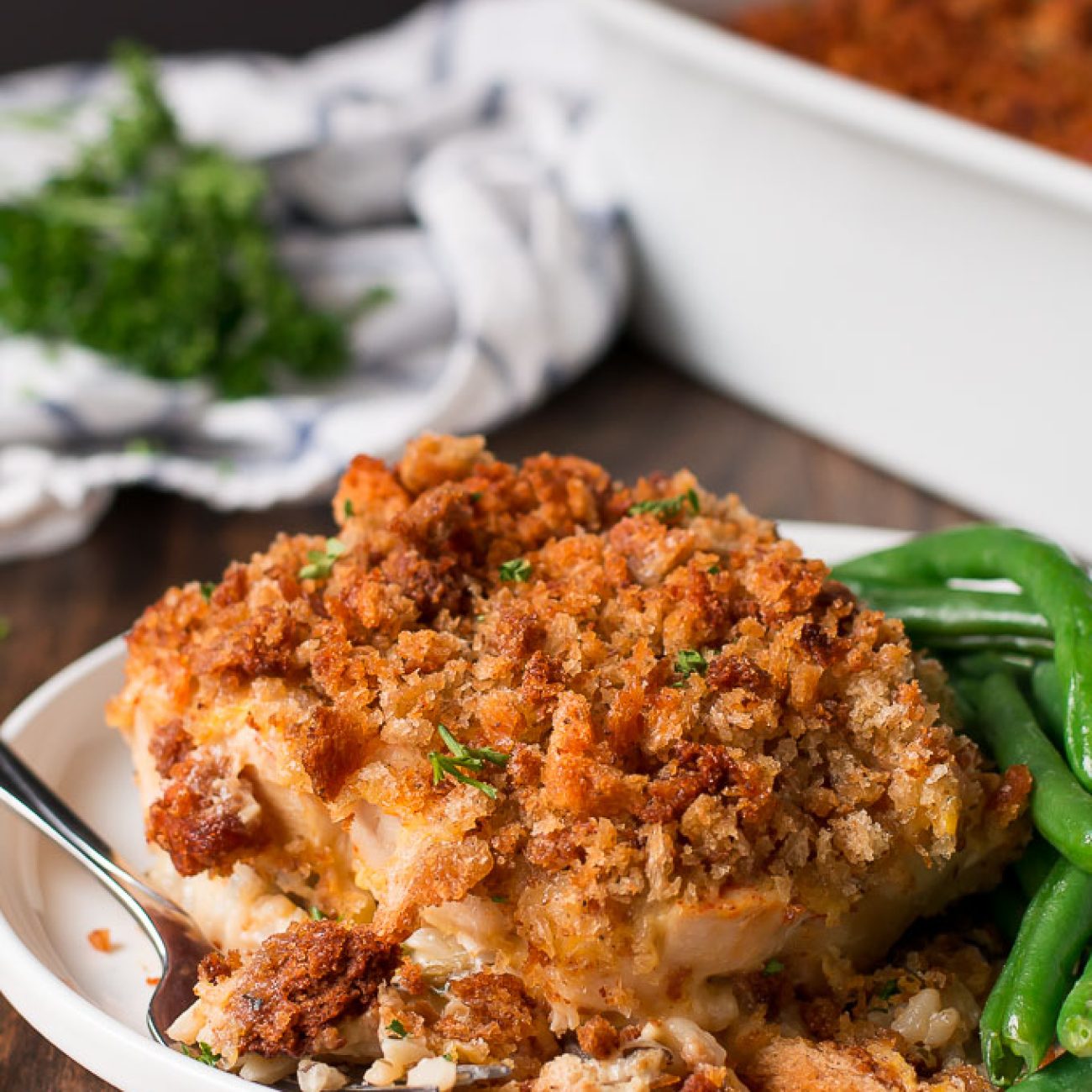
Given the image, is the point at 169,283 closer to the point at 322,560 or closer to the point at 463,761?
the point at 322,560

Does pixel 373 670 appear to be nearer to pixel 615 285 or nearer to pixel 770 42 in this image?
pixel 615 285

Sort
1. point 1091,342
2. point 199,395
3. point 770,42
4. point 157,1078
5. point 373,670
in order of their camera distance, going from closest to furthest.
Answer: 1. point 157,1078
2. point 373,670
3. point 1091,342
4. point 199,395
5. point 770,42

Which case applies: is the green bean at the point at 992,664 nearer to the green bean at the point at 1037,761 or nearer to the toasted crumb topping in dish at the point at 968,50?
the green bean at the point at 1037,761

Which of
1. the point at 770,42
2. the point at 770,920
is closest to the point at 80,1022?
the point at 770,920

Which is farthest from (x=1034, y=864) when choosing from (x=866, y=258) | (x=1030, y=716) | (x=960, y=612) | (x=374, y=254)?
(x=374, y=254)

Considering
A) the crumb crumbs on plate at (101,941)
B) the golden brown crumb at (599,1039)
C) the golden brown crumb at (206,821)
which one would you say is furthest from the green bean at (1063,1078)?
the crumb crumbs on plate at (101,941)

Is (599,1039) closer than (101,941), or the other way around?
(599,1039)
